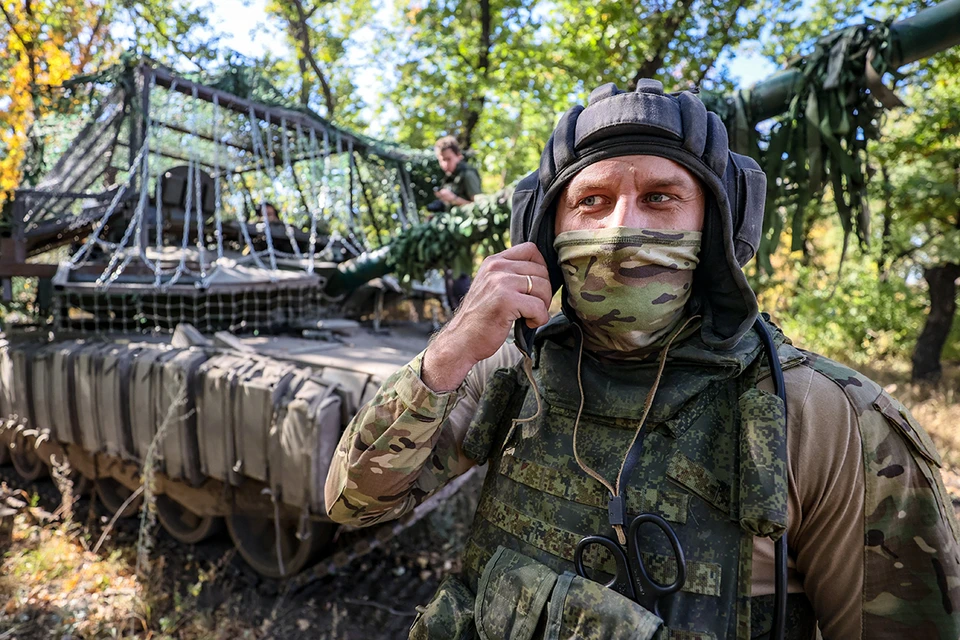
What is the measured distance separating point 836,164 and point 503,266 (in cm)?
298

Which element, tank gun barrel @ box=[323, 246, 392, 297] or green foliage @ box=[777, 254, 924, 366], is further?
green foliage @ box=[777, 254, 924, 366]

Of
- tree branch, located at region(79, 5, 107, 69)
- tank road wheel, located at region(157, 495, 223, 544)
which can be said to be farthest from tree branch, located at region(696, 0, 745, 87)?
tree branch, located at region(79, 5, 107, 69)

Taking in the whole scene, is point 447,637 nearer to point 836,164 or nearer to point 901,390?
point 836,164

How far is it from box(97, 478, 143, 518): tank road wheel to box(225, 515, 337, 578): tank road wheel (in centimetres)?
103

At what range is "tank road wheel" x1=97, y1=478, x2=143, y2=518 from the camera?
189 inches

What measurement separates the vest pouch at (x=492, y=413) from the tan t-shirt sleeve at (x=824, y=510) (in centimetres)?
57

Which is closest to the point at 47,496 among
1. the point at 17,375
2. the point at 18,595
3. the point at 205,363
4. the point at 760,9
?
the point at 17,375

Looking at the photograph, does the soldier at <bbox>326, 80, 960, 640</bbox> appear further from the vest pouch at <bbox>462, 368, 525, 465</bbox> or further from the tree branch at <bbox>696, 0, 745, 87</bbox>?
the tree branch at <bbox>696, 0, 745, 87</bbox>

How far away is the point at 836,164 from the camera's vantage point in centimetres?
343

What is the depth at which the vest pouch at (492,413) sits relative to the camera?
142cm

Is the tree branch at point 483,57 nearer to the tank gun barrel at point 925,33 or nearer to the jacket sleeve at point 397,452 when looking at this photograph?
the tank gun barrel at point 925,33

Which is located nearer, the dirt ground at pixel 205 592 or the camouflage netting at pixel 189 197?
the dirt ground at pixel 205 592

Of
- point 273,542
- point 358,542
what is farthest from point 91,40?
point 358,542

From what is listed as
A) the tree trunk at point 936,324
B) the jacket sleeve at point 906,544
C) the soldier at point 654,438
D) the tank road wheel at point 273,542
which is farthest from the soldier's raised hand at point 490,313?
the tree trunk at point 936,324
